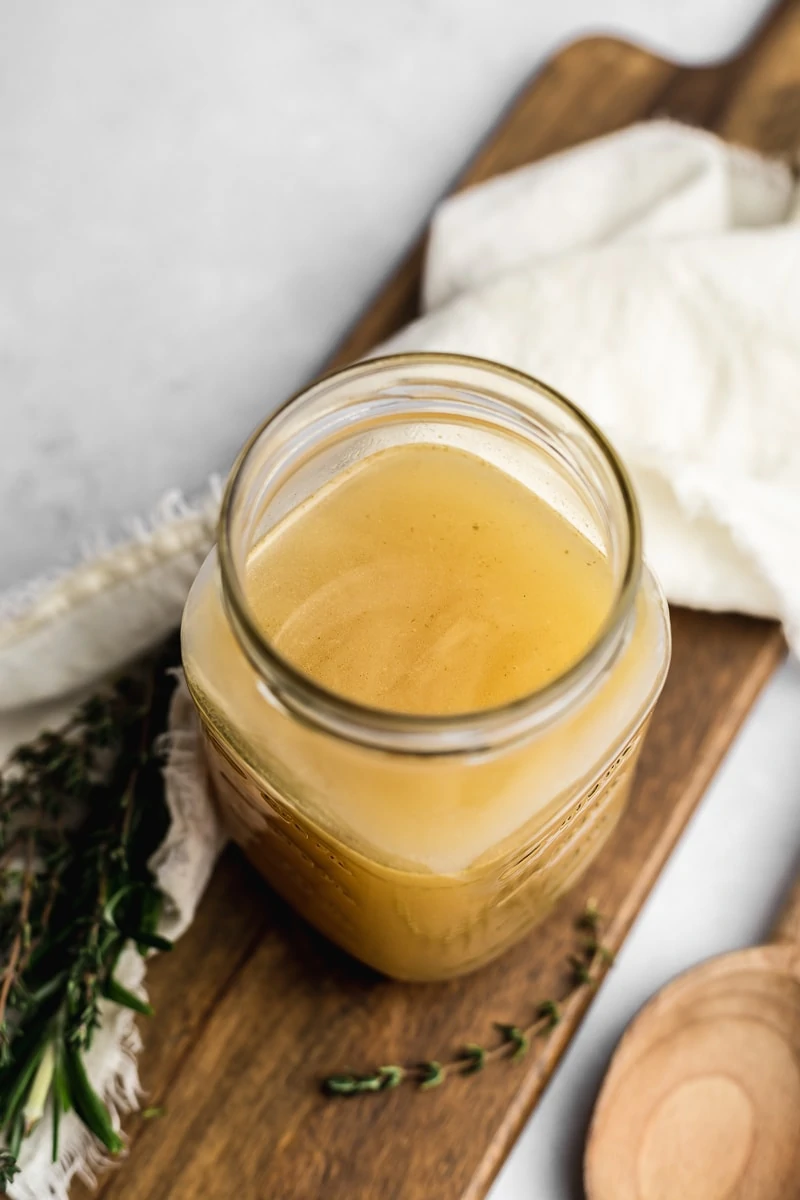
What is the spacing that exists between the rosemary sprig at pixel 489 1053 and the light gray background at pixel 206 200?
238 mm

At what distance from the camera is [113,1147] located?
2.63ft

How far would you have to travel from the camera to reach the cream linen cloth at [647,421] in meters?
0.94

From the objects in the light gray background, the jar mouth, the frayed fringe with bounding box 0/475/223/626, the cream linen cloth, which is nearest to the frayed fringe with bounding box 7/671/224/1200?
the cream linen cloth

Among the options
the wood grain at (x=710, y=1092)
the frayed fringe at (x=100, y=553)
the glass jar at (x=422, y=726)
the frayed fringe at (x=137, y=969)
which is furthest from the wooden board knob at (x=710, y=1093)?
the frayed fringe at (x=100, y=553)

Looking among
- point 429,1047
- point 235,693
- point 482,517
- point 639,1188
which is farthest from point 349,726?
point 639,1188

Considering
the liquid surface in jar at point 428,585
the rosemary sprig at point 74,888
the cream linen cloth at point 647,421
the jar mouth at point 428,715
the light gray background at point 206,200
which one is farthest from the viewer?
the light gray background at point 206,200

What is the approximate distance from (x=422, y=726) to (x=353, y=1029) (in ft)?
1.31

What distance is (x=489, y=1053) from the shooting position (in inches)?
34.5

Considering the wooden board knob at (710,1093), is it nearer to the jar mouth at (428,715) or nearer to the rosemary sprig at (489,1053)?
the rosemary sprig at (489,1053)

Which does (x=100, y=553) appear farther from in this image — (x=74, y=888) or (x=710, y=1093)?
(x=710, y=1093)

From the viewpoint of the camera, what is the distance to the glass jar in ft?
2.00

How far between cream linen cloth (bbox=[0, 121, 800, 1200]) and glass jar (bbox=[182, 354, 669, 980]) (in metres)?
0.21

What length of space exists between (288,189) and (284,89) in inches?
6.7

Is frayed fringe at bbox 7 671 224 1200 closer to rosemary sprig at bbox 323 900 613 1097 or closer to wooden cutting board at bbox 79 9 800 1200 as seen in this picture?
wooden cutting board at bbox 79 9 800 1200
